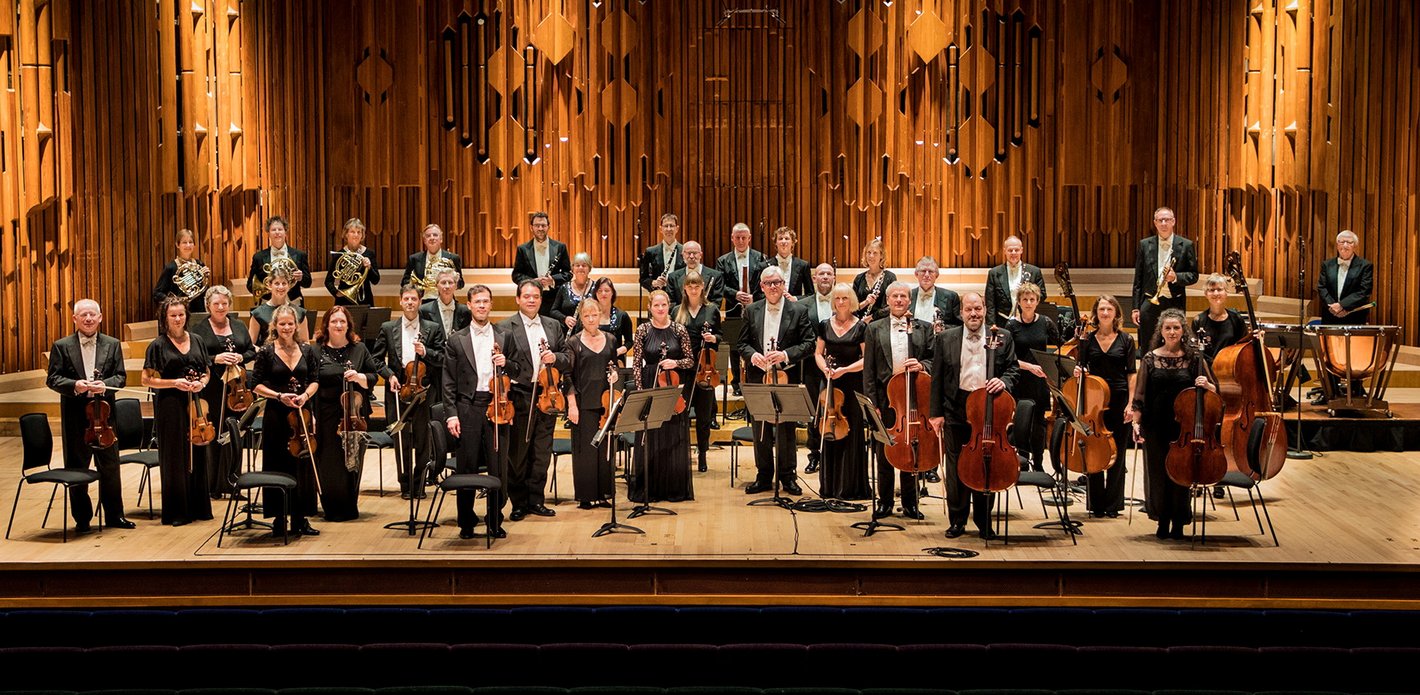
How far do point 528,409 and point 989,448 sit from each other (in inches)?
80.3

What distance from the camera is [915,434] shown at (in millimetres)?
6113

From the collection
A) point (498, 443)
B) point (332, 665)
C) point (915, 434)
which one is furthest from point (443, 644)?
point (915, 434)

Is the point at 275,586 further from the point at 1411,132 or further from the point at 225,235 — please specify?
the point at 1411,132

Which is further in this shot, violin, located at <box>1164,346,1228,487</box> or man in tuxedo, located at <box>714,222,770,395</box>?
man in tuxedo, located at <box>714,222,770,395</box>

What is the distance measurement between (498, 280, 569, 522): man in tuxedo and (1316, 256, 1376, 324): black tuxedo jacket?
4513 millimetres

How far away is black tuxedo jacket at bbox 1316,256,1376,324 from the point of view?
27.3 ft

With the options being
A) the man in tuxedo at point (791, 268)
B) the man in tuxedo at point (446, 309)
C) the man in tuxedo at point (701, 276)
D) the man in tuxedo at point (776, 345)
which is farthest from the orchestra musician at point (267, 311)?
the man in tuxedo at point (791, 268)

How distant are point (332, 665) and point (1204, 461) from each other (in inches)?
132

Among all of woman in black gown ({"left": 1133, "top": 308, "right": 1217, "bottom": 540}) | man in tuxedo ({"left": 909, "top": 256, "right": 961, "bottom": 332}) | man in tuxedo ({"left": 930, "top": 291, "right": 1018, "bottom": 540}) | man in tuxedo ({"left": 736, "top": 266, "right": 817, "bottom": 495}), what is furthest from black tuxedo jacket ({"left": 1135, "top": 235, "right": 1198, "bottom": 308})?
man in tuxedo ({"left": 930, "top": 291, "right": 1018, "bottom": 540})

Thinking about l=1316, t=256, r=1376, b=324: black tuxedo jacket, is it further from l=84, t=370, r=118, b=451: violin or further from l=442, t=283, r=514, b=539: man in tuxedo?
l=84, t=370, r=118, b=451: violin

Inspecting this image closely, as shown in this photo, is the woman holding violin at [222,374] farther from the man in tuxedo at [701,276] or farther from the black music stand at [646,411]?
the man in tuxedo at [701,276]

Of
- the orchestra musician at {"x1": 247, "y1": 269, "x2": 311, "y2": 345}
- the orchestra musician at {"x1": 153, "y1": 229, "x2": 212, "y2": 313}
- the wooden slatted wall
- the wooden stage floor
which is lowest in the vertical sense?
the wooden stage floor

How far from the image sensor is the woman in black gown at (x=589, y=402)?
675 centimetres

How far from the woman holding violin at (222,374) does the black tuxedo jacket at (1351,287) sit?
5783 mm
